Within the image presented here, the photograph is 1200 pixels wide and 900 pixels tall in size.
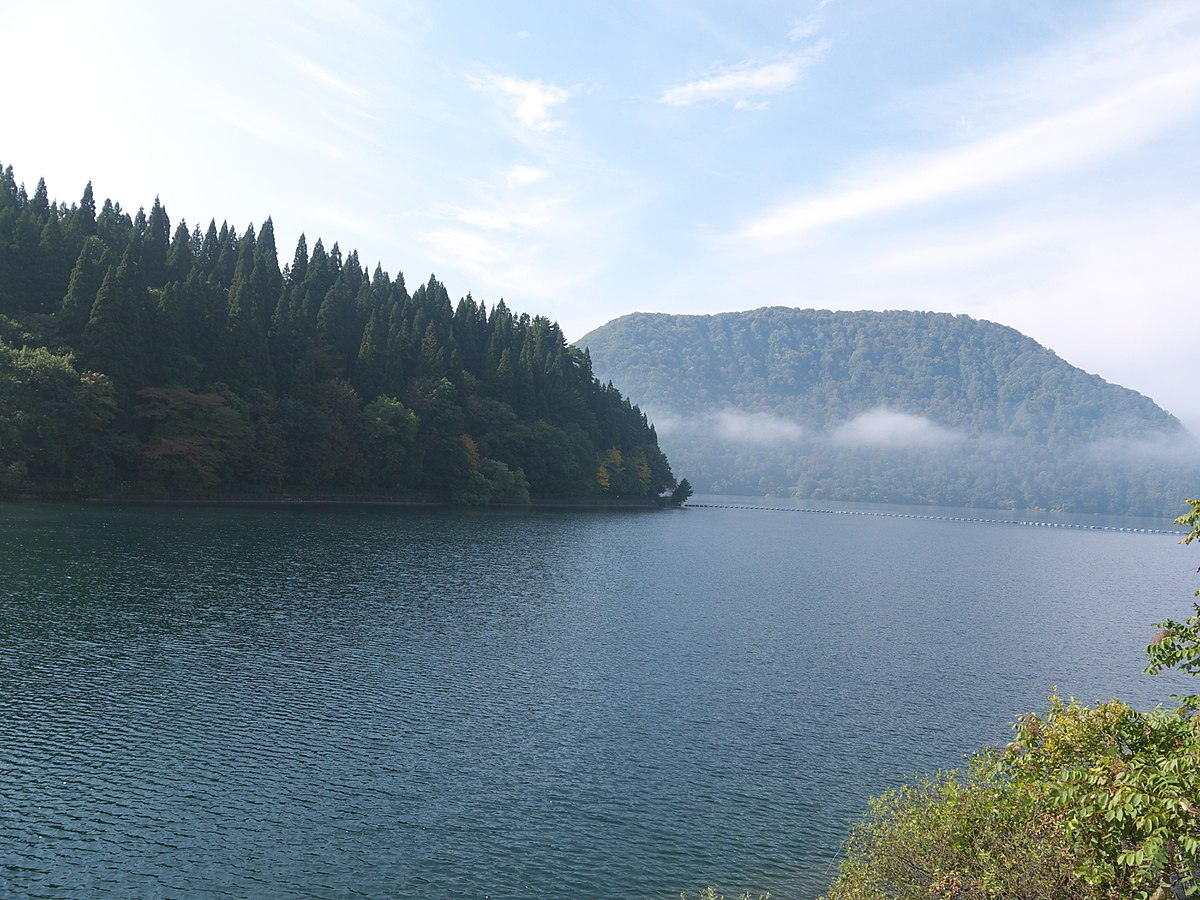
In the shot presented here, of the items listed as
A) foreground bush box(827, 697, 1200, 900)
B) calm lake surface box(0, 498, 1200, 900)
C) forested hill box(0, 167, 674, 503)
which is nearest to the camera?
Result: foreground bush box(827, 697, 1200, 900)

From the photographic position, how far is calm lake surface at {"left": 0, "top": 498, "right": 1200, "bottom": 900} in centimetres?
1958

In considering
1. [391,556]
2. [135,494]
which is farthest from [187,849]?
[135,494]

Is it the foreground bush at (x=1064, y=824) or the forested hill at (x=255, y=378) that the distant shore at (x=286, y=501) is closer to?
the forested hill at (x=255, y=378)

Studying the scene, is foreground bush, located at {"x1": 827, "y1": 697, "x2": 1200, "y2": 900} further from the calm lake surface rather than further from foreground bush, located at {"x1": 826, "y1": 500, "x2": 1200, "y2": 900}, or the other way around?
the calm lake surface

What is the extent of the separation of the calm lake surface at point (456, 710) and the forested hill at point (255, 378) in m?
20.4

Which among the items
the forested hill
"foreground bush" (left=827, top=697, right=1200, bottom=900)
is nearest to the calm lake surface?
"foreground bush" (left=827, top=697, right=1200, bottom=900)

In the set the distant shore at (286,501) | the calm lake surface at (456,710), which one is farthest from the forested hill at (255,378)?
the calm lake surface at (456,710)

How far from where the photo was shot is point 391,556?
68.1m

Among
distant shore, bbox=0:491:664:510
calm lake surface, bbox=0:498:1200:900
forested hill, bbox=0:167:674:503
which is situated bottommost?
calm lake surface, bbox=0:498:1200:900

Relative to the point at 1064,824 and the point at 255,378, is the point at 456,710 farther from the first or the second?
the point at 255,378

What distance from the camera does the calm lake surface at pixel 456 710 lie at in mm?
19578

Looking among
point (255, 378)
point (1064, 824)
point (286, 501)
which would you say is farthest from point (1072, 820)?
point (255, 378)

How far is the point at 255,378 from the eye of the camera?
4281 inches

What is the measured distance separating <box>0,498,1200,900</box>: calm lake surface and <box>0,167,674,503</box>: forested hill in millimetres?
20387
